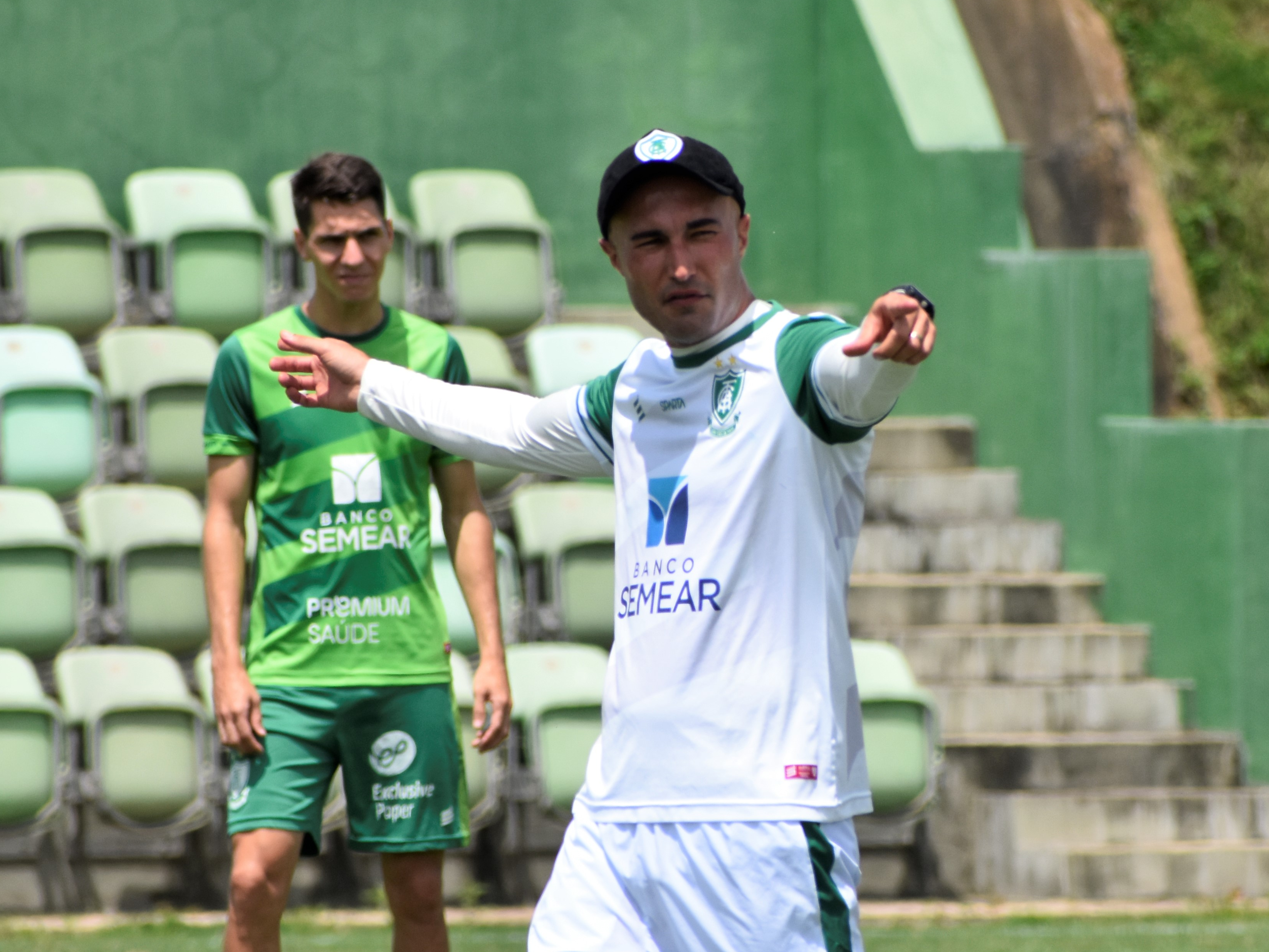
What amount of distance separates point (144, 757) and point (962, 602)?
329 centimetres

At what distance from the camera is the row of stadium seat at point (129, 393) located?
23.1 feet

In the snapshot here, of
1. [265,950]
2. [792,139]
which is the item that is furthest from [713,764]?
[792,139]

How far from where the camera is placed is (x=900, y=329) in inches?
87.4

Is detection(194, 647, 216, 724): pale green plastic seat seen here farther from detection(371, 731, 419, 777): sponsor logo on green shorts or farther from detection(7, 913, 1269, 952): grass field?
detection(371, 731, 419, 777): sponsor logo on green shorts

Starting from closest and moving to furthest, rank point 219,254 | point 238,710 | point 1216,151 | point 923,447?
point 238,710
point 219,254
point 923,447
point 1216,151

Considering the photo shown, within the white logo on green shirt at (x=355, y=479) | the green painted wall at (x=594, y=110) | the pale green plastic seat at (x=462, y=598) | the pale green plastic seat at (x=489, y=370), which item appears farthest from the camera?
the green painted wall at (x=594, y=110)

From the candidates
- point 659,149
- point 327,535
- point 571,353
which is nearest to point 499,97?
point 571,353

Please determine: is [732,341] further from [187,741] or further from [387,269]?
[387,269]

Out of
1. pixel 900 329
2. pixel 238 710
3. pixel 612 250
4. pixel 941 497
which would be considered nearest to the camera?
pixel 900 329

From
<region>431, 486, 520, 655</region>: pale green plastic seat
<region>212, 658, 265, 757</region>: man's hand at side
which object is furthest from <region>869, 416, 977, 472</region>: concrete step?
<region>212, 658, 265, 757</region>: man's hand at side

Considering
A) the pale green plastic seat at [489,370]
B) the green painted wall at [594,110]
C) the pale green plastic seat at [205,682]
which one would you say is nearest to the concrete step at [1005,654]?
the green painted wall at [594,110]

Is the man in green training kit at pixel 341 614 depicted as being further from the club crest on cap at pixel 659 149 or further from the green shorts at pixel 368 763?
the club crest on cap at pixel 659 149

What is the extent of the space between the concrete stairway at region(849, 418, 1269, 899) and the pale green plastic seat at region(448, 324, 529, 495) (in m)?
1.51

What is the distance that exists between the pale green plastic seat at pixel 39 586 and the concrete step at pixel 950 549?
313cm
